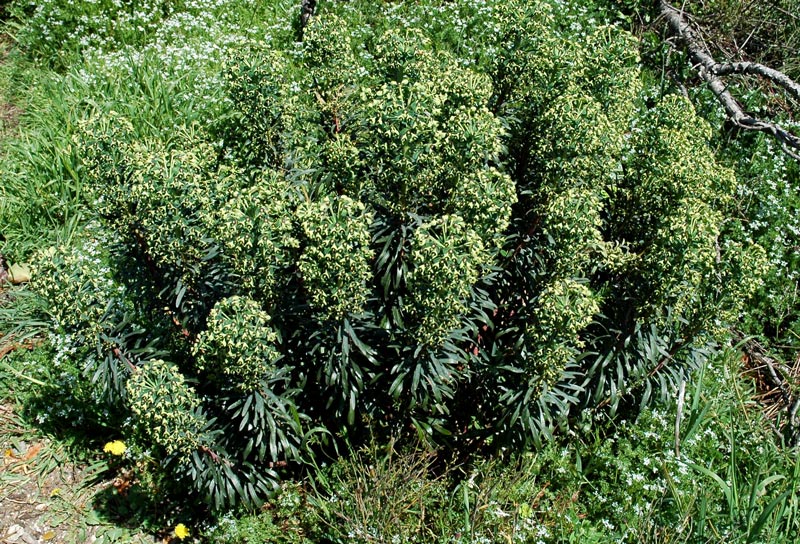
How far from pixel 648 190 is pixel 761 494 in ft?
6.42

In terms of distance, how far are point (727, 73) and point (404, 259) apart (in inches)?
168

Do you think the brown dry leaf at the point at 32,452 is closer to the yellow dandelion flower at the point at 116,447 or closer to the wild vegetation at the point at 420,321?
the wild vegetation at the point at 420,321

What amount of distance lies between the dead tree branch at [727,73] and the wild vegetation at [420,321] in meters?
1.43

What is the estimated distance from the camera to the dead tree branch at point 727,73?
234 inches

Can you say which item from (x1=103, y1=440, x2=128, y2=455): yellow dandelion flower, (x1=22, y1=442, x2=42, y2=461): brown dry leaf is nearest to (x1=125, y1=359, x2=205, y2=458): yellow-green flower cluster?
(x1=103, y1=440, x2=128, y2=455): yellow dandelion flower

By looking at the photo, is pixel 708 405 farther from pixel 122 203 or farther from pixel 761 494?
pixel 122 203

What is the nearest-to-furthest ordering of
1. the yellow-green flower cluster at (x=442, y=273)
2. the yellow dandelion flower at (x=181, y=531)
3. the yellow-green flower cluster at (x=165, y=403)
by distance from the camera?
the yellow-green flower cluster at (x=442, y=273), the yellow-green flower cluster at (x=165, y=403), the yellow dandelion flower at (x=181, y=531)

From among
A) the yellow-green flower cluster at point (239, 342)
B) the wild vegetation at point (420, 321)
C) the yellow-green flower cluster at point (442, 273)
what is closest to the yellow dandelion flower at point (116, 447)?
the wild vegetation at point (420, 321)

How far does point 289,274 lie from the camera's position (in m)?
3.82

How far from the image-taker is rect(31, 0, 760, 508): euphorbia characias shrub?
3521 mm

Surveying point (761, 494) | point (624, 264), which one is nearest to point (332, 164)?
point (624, 264)

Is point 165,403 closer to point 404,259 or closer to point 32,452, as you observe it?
point 404,259

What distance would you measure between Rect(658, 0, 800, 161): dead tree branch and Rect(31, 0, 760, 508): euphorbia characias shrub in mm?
1906

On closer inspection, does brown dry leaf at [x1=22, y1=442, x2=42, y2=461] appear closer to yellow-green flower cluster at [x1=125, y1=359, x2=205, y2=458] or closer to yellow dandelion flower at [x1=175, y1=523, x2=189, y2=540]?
yellow dandelion flower at [x1=175, y1=523, x2=189, y2=540]
